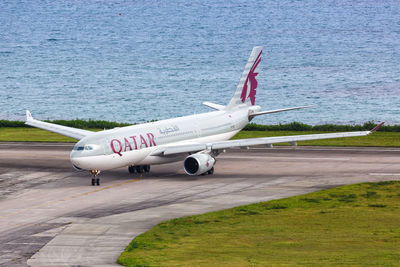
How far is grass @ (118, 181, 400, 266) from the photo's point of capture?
33.6m

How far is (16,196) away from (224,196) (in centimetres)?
1519

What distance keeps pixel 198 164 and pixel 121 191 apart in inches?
290

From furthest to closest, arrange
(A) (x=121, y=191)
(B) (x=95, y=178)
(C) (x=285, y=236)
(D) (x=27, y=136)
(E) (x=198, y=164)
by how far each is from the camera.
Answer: (D) (x=27, y=136), (E) (x=198, y=164), (B) (x=95, y=178), (A) (x=121, y=191), (C) (x=285, y=236)

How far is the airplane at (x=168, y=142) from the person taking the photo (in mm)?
55219

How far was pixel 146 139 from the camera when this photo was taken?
5891cm

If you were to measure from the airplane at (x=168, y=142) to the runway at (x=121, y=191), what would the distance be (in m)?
1.50

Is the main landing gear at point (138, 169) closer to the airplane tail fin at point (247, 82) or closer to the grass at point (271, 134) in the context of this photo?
the airplane tail fin at point (247, 82)

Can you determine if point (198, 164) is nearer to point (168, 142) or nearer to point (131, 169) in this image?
point (168, 142)

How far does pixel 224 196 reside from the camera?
51.2m

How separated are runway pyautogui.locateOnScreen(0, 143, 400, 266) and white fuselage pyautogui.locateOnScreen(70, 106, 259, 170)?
6.38ft

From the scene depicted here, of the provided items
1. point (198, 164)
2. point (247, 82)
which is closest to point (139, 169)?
point (198, 164)

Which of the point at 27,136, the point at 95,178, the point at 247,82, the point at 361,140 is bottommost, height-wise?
the point at 95,178

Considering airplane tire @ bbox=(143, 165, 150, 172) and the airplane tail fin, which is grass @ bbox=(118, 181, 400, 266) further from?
the airplane tail fin

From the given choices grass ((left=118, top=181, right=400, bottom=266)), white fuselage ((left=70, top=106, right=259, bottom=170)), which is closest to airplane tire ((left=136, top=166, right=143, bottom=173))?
white fuselage ((left=70, top=106, right=259, bottom=170))
